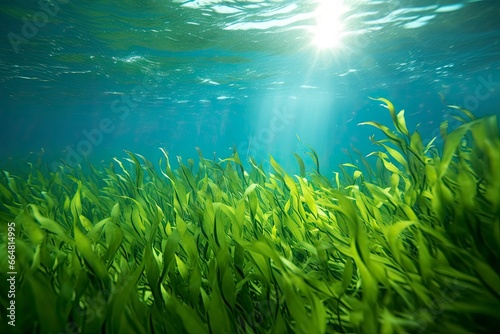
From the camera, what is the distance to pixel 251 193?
275 cm

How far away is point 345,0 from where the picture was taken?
1012 centimetres

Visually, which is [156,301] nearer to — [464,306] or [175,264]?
[175,264]

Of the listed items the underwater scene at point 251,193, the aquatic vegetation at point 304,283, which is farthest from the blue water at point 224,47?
the aquatic vegetation at point 304,283

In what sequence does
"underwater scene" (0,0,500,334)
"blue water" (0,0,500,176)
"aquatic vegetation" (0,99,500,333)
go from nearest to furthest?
"aquatic vegetation" (0,99,500,333) → "underwater scene" (0,0,500,334) → "blue water" (0,0,500,176)

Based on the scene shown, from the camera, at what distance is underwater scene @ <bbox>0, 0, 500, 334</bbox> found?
5.20ft

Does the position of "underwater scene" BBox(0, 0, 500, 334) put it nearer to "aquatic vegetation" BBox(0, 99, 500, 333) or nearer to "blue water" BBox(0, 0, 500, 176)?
"aquatic vegetation" BBox(0, 99, 500, 333)

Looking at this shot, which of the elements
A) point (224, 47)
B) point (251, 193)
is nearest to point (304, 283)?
point (251, 193)

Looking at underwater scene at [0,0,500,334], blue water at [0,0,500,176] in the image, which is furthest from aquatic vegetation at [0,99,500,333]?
blue water at [0,0,500,176]

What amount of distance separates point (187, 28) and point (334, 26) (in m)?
7.20

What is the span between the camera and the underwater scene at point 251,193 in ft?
5.20

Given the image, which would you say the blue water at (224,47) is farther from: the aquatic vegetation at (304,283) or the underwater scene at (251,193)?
the aquatic vegetation at (304,283)

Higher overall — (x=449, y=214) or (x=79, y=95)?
(x=79, y=95)

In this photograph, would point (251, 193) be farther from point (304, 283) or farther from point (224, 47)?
point (224, 47)

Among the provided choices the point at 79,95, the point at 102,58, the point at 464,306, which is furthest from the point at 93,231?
the point at 79,95
